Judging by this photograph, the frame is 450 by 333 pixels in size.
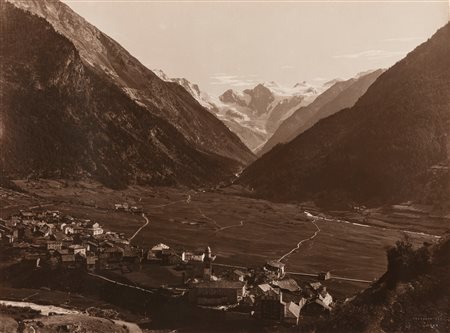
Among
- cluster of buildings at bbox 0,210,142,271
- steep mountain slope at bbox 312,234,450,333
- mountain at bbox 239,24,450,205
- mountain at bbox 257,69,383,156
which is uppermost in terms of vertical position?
mountain at bbox 257,69,383,156

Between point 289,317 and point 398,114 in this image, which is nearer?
point 289,317

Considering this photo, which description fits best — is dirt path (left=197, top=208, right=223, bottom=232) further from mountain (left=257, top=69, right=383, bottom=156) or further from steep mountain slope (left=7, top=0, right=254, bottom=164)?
mountain (left=257, top=69, right=383, bottom=156)

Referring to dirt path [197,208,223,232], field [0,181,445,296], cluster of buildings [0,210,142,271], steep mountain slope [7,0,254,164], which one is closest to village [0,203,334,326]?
cluster of buildings [0,210,142,271]

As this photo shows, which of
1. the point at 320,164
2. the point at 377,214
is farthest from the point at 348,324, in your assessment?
the point at 320,164

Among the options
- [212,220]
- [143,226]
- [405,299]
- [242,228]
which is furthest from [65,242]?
[405,299]

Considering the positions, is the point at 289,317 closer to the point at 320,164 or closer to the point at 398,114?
the point at 320,164

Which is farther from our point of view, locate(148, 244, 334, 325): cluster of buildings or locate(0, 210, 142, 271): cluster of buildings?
locate(0, 210, 142, 271): cluster of buildings

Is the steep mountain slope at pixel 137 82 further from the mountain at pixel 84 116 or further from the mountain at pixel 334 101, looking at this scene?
the mountain at pixel 334 101

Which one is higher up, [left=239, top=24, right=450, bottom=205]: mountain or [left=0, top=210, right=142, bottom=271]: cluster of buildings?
[left=239, top=24, right=450, bottom=205]: mountain

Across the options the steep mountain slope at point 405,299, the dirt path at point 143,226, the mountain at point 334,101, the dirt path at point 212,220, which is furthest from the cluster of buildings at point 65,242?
the mountain at point 334,101
